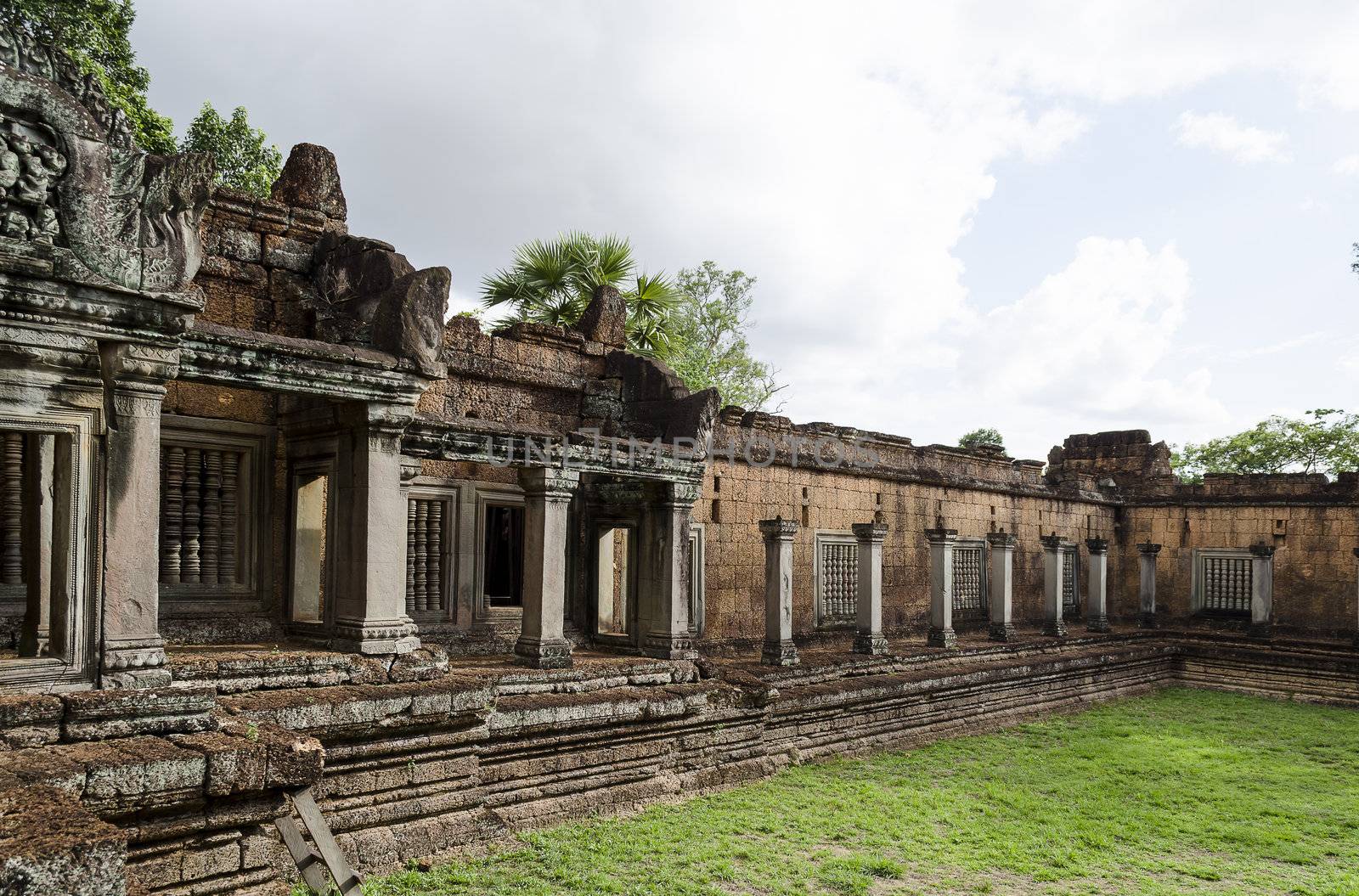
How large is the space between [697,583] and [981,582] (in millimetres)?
6967

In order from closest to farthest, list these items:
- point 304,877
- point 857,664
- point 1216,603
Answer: point 304,877 → point 857,664 → point 1216,603

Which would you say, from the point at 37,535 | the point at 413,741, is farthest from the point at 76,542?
the point at 413,741

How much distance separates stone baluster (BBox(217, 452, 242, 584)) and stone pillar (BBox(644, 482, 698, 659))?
11.7 feet

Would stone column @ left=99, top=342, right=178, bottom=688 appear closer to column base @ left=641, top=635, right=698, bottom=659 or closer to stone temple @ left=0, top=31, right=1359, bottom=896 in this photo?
stone temple @ left=0, top=31, right=1359, bottom=896

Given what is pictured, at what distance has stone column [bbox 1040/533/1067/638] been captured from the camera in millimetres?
16078

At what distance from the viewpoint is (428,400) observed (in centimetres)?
873

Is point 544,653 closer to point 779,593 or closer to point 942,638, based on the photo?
point 779,593

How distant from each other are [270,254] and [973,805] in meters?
7.10

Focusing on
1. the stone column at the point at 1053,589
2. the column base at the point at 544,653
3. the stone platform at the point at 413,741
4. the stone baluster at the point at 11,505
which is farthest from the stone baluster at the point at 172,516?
the stone column at the point at 1053,589

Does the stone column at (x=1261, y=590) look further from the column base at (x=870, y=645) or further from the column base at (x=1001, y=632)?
the column base at (x=870, y=645)

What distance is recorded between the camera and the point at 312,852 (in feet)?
18.0

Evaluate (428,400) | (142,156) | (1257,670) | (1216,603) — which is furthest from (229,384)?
(1216,603)

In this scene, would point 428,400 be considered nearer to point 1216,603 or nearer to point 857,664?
point 857,664

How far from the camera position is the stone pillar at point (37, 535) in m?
5.62
